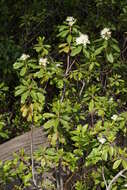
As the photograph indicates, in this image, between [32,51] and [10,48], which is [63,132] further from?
[32,51]

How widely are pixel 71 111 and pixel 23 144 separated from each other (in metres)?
0.62

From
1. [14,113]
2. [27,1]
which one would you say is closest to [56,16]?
[27,1]

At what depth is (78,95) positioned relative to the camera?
3.59 meters

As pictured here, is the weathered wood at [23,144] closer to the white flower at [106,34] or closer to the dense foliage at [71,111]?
the dense foliage at [71,111]

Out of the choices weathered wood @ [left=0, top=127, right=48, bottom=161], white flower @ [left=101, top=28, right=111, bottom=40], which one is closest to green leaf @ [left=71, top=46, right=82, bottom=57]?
white flower @ [left=101, top=28, right=111, bottom=40]

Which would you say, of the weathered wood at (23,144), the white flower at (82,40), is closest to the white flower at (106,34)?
the white flower at (82,40)

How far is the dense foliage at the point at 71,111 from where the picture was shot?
9.37ft

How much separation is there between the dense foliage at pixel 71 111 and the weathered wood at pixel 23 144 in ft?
0.32

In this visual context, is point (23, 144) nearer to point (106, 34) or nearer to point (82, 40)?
point (82, 40)

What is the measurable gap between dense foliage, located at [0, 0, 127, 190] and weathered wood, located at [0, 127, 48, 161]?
10 cm

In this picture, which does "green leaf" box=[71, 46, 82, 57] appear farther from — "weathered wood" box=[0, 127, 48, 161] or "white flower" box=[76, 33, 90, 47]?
"weathered wood" box=[0, 127, 48, 161]

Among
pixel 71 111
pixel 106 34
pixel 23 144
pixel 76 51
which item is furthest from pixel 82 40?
pixel 23 144

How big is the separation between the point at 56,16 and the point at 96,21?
0.73 meters

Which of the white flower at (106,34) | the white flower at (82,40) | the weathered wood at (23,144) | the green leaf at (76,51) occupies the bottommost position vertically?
the weathered wood at (23,144)
